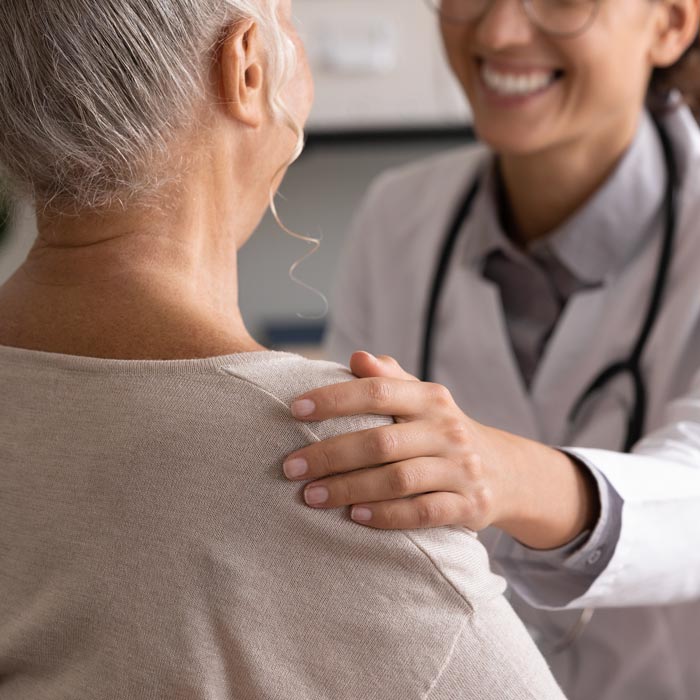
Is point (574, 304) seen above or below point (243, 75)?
below

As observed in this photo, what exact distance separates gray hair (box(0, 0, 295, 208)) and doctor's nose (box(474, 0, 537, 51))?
619 mm

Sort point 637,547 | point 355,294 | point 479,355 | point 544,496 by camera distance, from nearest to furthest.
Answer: point 544,496 → point 637,547 → point 479,355 → point 355,294

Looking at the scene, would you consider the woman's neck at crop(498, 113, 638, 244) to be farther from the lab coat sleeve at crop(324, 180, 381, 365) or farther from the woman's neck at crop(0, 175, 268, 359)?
the woman's neck at crop(0, 175, 268, 359)

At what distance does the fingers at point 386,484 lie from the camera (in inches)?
26.4

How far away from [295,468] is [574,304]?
0.76 metres

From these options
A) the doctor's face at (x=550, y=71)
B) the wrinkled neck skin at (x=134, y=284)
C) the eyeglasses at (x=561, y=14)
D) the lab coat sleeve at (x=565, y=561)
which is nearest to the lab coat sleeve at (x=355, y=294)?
the doctor's face at (x=550, y=71)

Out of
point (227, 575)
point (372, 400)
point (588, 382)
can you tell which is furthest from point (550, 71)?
point (227, 575)

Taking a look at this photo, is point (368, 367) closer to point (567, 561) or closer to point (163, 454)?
point (163, 454)

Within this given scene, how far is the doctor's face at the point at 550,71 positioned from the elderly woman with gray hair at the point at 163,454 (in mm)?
616

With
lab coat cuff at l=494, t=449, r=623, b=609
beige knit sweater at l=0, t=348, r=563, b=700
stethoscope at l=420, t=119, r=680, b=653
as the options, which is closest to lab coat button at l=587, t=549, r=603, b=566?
lab coat cuff at l=494, t=449, r=623, b=609

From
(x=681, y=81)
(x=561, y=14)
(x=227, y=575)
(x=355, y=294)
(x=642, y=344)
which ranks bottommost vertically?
(x=355, y=294)

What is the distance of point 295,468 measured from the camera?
0.67 meters

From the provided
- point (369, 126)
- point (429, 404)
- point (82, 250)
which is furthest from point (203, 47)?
point (369, 126)

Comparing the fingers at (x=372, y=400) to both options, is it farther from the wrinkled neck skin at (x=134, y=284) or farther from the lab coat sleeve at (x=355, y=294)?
the lab coat sleeve at (x=355, y=294)
